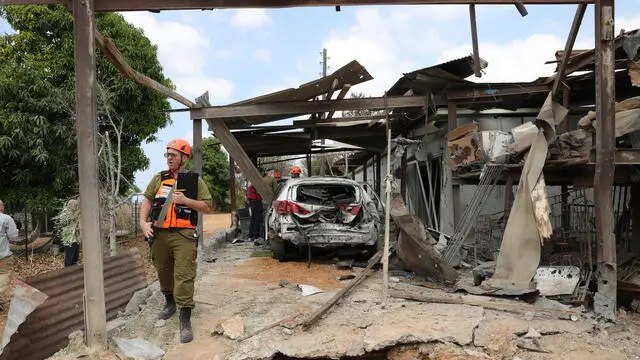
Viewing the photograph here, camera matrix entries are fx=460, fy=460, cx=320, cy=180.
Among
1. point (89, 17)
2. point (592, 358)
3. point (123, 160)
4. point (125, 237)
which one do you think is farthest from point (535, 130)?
point (125, 237)

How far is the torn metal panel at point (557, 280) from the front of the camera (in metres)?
5.45

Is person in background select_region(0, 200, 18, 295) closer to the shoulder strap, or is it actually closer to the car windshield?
the shoulder strap

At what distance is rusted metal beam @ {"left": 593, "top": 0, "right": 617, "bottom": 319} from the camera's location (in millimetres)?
4914

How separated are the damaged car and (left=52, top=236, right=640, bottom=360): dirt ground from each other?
217cm

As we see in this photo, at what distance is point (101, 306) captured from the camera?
156 inches

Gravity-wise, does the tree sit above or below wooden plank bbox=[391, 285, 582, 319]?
above

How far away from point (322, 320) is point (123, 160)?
11.2m

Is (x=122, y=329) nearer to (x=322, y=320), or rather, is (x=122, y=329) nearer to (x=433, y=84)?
(x=322, y=320)

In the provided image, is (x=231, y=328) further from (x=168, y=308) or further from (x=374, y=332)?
(x=374, y=332)

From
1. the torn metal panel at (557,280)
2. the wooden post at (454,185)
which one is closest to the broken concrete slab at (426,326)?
the torn metal panel at (557,280)

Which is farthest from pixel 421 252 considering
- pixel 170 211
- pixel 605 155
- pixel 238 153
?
pixel 238 153

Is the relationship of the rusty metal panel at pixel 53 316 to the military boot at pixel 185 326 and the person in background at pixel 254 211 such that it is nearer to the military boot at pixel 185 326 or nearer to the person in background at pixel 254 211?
the military boot at pixel 185 326

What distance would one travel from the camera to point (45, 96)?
1157 cm

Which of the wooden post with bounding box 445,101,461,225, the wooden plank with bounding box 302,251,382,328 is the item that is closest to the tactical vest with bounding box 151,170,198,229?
the wooden plank with bounding box 302,251,382,328
